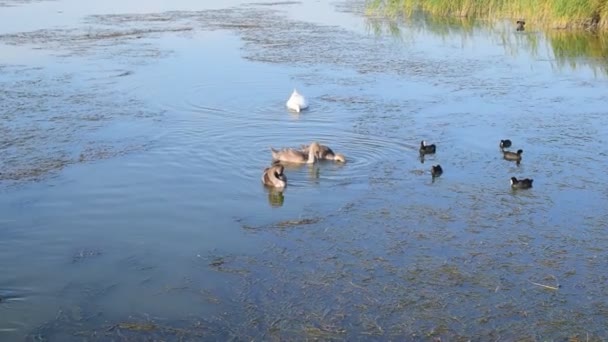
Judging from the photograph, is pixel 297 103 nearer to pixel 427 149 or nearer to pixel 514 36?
pixel 427 149

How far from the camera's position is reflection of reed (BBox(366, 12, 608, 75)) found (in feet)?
56.0

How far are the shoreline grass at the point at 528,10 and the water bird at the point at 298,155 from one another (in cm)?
1354

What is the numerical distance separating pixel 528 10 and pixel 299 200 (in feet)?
50.6

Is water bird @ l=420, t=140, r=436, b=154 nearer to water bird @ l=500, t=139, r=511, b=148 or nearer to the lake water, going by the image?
the lake water

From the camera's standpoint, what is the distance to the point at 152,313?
5.80m

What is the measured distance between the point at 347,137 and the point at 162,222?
11.6ft

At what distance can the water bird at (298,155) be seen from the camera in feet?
30.8

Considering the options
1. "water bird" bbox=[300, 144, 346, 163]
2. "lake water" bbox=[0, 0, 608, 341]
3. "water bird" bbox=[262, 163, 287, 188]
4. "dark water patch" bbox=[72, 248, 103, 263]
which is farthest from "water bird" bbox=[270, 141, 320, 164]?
"dark water patch" bbox=[72, 248, 103, 263]

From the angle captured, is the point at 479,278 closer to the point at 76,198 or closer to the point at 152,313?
the point at 152,313

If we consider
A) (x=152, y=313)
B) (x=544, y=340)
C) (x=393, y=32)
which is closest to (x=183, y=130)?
(x=152, y=313)

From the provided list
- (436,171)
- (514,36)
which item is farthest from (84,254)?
(514,36)

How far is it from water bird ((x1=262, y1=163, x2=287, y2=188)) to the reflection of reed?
9.09 meters

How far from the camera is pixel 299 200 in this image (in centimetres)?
827

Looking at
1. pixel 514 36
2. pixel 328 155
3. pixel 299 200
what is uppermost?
pixel 328 155
